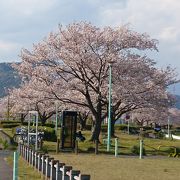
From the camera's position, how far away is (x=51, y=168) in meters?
14.0

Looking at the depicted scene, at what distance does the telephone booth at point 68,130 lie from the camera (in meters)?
29.3

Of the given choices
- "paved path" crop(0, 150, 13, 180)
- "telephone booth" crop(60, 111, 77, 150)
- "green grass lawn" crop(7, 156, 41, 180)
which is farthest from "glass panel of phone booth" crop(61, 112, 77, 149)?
"paved path" crop(0, 150, 13, 180)

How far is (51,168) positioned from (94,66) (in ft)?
78.2

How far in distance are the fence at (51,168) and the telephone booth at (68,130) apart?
6.44 metres

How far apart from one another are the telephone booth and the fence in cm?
644

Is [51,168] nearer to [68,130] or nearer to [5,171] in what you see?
[5,171]

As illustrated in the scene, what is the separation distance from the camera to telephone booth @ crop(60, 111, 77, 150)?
29.3 meters

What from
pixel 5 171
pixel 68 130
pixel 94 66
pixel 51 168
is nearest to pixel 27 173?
pixel 5 171

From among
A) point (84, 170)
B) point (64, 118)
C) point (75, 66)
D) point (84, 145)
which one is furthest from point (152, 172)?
point (75, 66)

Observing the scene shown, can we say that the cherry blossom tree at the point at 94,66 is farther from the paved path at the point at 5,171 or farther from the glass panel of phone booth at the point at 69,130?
the paved path at the point at 5,171

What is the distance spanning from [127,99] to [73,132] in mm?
9527

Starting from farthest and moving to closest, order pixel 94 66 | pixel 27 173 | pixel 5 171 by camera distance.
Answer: pixel 94 66 → pixel 5 171 → pixel 27 173

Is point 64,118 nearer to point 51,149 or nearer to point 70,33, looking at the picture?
point 51,149

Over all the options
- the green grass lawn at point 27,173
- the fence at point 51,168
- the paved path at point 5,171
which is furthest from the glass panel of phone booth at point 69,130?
the paved path at point 5,171
